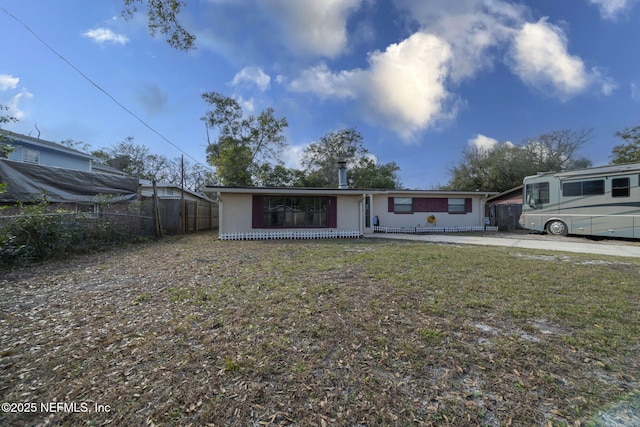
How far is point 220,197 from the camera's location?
11.8 m

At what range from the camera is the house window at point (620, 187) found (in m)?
10.2

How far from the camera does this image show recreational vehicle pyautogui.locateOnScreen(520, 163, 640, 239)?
1023 cm

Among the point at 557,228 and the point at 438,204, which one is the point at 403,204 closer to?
the point at 438,204

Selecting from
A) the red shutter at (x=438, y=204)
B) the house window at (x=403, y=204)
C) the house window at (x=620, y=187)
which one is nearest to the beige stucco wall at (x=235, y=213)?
the house window at (x=403, y=204)

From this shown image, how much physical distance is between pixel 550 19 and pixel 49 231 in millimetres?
17067

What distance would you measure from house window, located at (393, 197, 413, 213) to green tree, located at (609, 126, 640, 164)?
19.8 metres

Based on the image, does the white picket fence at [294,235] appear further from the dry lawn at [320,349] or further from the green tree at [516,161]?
the green tree at [516,161]

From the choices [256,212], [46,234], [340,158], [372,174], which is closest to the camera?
[46,234]

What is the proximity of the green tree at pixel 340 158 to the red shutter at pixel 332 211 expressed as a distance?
14.9 metres

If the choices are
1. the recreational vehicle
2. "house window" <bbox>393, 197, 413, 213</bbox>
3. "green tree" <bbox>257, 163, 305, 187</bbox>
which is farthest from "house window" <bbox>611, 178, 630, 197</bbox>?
"green tree" <bbox>257, 163, 305, 187</bbox>

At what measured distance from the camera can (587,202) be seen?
36.8 ft

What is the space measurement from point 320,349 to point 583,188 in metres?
14.4

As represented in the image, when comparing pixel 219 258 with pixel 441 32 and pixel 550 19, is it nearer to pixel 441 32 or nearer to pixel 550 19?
pixel 441 32

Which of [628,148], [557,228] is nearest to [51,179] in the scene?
[557,228]
